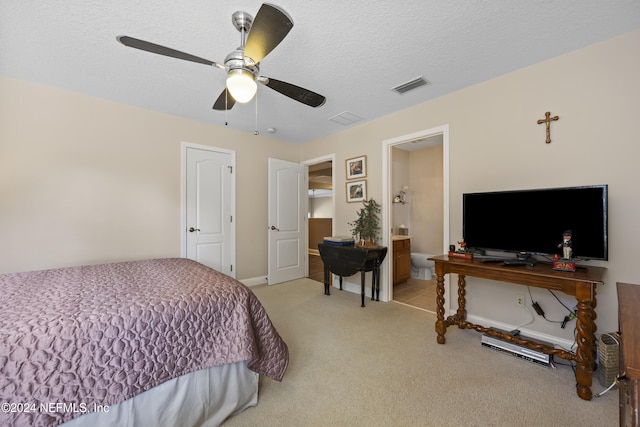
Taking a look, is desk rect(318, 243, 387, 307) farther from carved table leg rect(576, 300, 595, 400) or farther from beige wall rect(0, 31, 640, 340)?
carved table leg rect(576, 300, 595, 400)

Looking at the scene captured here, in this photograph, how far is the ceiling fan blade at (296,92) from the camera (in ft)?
5.67

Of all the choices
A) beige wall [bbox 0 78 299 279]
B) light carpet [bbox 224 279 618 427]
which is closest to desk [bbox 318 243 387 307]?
light carpet [bbox 224 279 618 427]

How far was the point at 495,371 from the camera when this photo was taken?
5.92 ft

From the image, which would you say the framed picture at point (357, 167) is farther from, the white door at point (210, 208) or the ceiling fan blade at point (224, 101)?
the ceiling fan blade at point (224, 101)

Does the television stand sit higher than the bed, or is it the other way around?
the television stand

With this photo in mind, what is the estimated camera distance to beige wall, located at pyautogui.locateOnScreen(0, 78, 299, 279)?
2412 mm

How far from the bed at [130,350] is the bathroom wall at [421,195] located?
3.60 metres

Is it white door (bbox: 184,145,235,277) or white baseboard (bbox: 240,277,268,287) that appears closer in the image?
white door (bbox: 184,145,235,277)

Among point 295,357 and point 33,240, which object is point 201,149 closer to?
point 33,240

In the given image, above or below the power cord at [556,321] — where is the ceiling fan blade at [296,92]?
above

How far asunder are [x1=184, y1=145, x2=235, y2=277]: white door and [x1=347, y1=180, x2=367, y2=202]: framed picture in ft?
5.59

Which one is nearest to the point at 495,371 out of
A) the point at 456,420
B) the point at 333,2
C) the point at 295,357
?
the point at 456,420

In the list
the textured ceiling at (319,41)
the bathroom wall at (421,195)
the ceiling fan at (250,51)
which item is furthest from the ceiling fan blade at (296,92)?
the bathroom wall at (421,195)

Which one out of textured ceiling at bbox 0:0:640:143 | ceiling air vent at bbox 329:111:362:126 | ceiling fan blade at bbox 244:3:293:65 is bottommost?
ceiling fan blade at bbox 244:3:293:65
